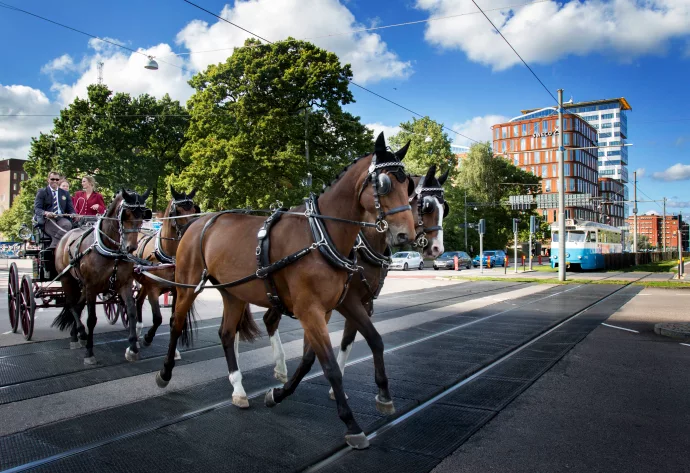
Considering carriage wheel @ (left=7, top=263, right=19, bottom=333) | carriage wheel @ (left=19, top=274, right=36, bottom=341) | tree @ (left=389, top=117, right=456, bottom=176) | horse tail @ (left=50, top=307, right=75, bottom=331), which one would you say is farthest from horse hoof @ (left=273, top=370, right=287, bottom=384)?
tree @ (left=389, top=117, right=456, bottom=176)

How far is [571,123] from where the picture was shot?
355 ft

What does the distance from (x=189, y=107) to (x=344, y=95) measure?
12234 mm

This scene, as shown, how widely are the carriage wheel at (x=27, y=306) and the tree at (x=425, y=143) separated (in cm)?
4410

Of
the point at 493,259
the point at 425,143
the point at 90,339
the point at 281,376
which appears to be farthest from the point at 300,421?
the point at 425,143

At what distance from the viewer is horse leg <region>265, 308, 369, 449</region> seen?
165 inches

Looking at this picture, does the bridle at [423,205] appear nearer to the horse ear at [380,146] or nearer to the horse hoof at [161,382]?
the horse ear at [380,146]

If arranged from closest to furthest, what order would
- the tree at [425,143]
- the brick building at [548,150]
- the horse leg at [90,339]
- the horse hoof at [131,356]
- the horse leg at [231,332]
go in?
the horse leg at [231,332]
the horse leg at [90,339]
the horse hoof at [131,356]
the tree at [425,143]
the brick building at [548,150]

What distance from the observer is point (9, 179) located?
11775 cm

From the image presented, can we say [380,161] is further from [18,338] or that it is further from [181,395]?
[18,338]

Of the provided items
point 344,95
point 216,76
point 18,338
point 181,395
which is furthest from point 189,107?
point 181,395

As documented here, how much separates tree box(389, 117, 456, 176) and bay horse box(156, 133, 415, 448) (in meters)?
46.5

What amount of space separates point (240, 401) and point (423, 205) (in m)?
2.76

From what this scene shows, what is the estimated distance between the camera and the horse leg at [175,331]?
19.0 ft

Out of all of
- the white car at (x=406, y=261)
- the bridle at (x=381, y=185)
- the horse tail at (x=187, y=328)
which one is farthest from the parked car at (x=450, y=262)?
the bridle at (x=381, y=185)
